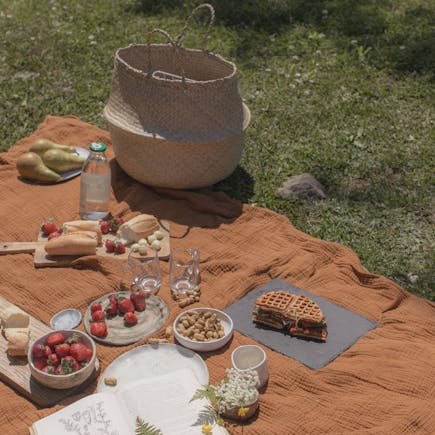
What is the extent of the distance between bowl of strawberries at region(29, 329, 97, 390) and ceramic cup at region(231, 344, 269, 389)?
0.82m

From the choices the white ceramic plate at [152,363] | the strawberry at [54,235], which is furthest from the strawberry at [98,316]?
the strawberry at [54,235]

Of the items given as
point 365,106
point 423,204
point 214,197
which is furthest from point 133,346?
point 365,106

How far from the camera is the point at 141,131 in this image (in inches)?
224

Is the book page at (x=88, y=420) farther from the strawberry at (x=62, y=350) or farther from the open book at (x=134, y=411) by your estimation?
the strawberry at (x=62, y=350)

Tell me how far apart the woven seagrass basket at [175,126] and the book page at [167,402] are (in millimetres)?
2134

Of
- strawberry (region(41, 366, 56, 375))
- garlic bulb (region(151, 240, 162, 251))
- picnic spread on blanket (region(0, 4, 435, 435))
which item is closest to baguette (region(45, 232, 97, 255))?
picnic spread on blanket (region(0, 4, 435, 435))

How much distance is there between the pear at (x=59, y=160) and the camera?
6129 mm

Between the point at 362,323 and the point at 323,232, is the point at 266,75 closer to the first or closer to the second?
the point at 323,232

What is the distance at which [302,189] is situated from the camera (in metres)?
6.01

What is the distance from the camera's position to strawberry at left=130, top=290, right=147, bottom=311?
Result: 4613 mm

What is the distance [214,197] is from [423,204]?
1.75m

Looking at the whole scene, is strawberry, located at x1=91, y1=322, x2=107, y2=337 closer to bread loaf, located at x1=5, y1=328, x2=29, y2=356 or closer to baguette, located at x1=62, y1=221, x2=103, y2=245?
bread loaf, located at x1=5, y1=328, x2=29, y2=356

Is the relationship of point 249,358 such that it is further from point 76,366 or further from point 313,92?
point 313,92

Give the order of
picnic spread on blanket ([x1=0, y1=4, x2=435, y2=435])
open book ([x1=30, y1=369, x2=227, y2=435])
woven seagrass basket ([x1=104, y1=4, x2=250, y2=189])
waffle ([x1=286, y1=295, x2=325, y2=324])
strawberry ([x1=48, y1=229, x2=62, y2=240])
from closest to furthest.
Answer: open book ([x1=30, y1=369, x2=227, y2=435]) → picnic spread on blanket ([x1=0, y1=4, x2=435, y2=435]) → waffle ([x1=286, y1=295, x2=325, y2=324]) → strawberry ([x1=48, y1=229, x2=62, y2=240]) → woven seagrass basket ([x1=104, y1=4, x2=250, y2=189])
